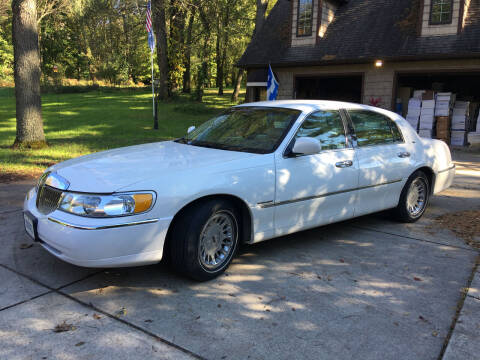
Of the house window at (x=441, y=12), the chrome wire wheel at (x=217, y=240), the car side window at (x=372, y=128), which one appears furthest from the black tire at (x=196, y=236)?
the house window at (x=441, y=12)

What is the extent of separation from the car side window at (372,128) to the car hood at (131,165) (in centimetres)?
162

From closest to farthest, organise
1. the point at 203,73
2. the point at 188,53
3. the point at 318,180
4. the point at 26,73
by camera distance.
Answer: the point at 318,180
the point at 26,73
the point at 203,73
the point at 188,53

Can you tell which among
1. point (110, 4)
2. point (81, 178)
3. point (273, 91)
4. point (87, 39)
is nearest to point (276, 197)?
point (81, 178)

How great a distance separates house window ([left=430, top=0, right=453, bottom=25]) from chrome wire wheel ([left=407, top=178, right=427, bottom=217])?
10.5 m

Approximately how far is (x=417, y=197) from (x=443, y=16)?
35.4 feet

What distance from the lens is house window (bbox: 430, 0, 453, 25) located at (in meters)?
13.8

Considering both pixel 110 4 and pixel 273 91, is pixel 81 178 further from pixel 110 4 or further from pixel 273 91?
pixel 110 4

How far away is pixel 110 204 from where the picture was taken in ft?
10.8

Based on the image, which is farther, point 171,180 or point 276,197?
point 276,197

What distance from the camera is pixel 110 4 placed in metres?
24.5

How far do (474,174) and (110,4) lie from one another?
22.1 metres

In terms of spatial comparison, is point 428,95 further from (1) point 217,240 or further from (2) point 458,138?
(1) point 217,240

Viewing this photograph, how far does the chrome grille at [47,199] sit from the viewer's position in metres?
3.57

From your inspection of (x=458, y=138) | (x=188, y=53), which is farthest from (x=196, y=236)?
(x=188, y=53)
